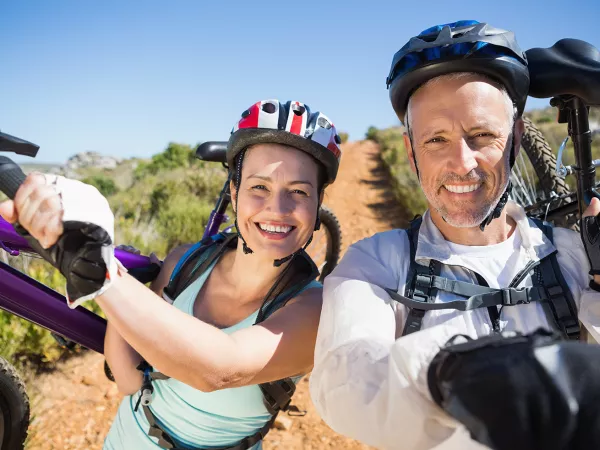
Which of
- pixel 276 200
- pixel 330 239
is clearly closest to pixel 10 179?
pixel 276 200

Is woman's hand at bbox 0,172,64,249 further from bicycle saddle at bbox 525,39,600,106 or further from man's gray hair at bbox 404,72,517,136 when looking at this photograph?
bicycle saddle at bbox 525,39,600,106

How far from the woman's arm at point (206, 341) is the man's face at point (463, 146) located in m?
0.73

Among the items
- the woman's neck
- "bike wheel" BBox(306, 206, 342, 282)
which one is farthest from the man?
"bike wheel" BBox(306, 206, 342, 282)

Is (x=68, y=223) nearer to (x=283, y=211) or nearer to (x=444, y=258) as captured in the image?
(x=283, y=211)

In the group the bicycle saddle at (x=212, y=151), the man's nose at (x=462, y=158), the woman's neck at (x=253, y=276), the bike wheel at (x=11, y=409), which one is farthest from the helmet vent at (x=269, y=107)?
the bike wheel at (x=11, y=409)

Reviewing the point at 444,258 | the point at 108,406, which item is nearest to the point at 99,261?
the point at 444,258

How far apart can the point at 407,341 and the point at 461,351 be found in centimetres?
14

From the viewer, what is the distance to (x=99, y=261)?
1091 mm

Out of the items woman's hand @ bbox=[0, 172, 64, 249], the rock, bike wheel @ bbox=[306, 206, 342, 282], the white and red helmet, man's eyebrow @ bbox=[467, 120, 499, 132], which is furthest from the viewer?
bike wheel @ bbox=[306, 206, 342, 282]

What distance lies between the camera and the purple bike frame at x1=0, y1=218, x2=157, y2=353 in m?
1.94

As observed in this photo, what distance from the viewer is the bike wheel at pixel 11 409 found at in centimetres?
218

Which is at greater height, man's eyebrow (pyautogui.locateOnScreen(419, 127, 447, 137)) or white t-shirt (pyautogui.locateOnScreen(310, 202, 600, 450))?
man's eyebrow (pyautogui.locateOnScreen(419, 127, 447, 137))

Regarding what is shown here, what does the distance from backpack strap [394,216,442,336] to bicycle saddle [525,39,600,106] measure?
87 cm

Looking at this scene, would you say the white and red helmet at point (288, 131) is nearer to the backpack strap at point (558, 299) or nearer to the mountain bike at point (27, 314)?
the mountain bike at point (27, 314)
